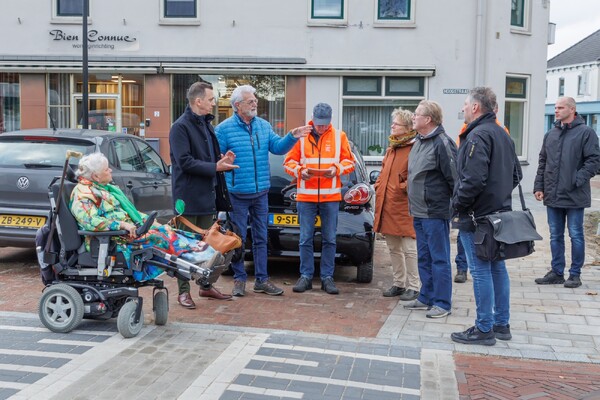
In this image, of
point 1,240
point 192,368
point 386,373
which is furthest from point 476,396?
point 1,240

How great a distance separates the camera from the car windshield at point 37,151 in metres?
7.98

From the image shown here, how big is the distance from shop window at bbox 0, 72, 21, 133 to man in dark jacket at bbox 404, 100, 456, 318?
15389 millimetres

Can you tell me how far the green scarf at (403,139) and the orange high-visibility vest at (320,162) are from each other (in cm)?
50

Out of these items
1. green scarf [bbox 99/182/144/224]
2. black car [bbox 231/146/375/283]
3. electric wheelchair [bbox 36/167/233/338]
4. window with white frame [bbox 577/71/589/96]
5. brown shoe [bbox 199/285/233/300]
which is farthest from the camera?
window with white frame [bbox 577/71/589/96]

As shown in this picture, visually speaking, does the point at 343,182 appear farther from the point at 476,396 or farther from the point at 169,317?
the point at 476,396

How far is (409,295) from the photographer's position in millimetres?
7230

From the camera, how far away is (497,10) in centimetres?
1862

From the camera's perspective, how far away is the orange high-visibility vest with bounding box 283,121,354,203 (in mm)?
7270

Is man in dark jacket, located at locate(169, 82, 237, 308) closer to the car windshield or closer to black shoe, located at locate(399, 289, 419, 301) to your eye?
the car windshield

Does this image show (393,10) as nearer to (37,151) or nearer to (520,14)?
(520,14)

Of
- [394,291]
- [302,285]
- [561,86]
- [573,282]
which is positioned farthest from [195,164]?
[561,86]

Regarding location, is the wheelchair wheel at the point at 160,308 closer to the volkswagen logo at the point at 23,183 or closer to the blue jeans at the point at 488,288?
the blue jeans at the point at 488,288

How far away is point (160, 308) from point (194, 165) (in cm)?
135

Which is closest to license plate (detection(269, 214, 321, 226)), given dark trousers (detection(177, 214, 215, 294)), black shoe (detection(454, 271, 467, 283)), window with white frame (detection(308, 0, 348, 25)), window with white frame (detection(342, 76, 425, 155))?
dark trousers (detection(177, 214, 215, 294))
